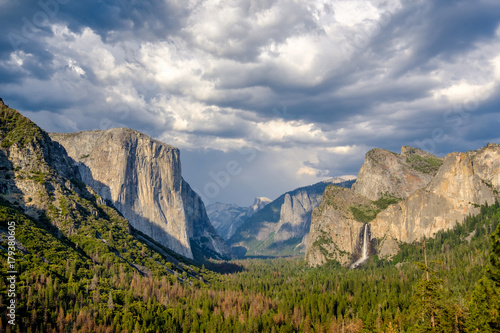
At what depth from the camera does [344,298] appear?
6348 inches

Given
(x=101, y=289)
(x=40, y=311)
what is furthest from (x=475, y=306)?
(x=101, y=289)

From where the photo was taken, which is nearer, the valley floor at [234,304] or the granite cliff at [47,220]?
the valley floor at [234,304]

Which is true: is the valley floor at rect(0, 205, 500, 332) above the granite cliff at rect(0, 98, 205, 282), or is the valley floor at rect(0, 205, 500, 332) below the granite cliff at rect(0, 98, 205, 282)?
below

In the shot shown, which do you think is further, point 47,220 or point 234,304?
point 47,220

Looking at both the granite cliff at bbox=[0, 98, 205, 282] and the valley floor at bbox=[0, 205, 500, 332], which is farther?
the granite cliff at bbox=[0, 98, 205, 282]

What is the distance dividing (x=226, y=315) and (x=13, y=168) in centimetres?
12451

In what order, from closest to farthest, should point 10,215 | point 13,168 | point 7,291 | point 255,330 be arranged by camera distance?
point 7,291 → point 255,330 → point 10,215 → point 13,168

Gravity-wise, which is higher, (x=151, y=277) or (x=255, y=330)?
(x=151, y=277)

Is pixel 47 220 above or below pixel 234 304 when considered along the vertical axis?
above

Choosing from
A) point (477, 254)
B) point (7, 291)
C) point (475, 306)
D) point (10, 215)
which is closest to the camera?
point (475, 306)

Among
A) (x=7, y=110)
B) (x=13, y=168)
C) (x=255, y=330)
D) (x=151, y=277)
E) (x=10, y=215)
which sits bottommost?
(x=255, y=330)

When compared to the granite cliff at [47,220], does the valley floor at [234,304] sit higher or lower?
lower

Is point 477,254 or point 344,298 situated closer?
point 344,298

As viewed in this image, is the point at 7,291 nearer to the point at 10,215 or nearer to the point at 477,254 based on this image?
the point at 10,215
